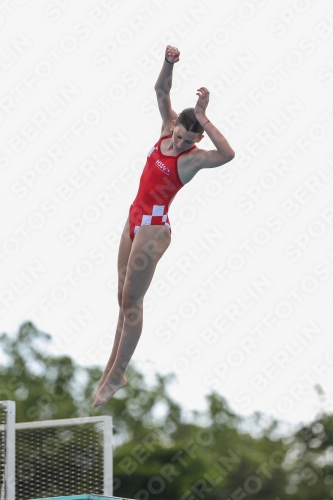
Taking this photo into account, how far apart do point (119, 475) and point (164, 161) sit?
29324 millimetres

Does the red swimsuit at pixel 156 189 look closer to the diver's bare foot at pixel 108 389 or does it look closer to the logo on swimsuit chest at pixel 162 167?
the logo on swimsuit chest at pixel 162 167

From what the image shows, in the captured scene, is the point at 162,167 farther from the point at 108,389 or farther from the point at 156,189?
the point at 108,389

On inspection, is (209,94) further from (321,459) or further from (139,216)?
(321,459)

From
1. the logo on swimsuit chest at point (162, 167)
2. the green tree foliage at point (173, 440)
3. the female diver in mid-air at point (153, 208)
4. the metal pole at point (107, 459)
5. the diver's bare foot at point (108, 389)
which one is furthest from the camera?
the green tree foliage at point (173, 440)

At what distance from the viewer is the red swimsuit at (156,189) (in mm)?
7402

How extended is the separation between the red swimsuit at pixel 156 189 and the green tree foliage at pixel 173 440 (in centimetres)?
2819

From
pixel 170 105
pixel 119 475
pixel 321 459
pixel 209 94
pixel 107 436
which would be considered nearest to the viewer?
pixel 209 94

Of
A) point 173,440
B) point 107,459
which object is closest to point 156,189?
point 107,459

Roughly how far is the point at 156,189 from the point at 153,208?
16cm

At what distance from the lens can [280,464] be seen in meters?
41.1

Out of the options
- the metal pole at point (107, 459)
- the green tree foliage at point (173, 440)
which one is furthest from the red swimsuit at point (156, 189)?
the green tree foliage at point (173, 440)

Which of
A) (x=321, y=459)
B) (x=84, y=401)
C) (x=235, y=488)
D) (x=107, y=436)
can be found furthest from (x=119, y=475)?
(x=107, y=436)

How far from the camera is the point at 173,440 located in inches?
1548

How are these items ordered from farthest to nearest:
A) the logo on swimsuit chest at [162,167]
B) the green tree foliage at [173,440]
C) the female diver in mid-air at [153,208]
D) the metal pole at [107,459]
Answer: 1. the green tree foliage at [173,440]
2. the metal pole at [107,459]
3. the logo on swimsuit chest at [162,167]
4. the female diver in mid-air at [153,208]
